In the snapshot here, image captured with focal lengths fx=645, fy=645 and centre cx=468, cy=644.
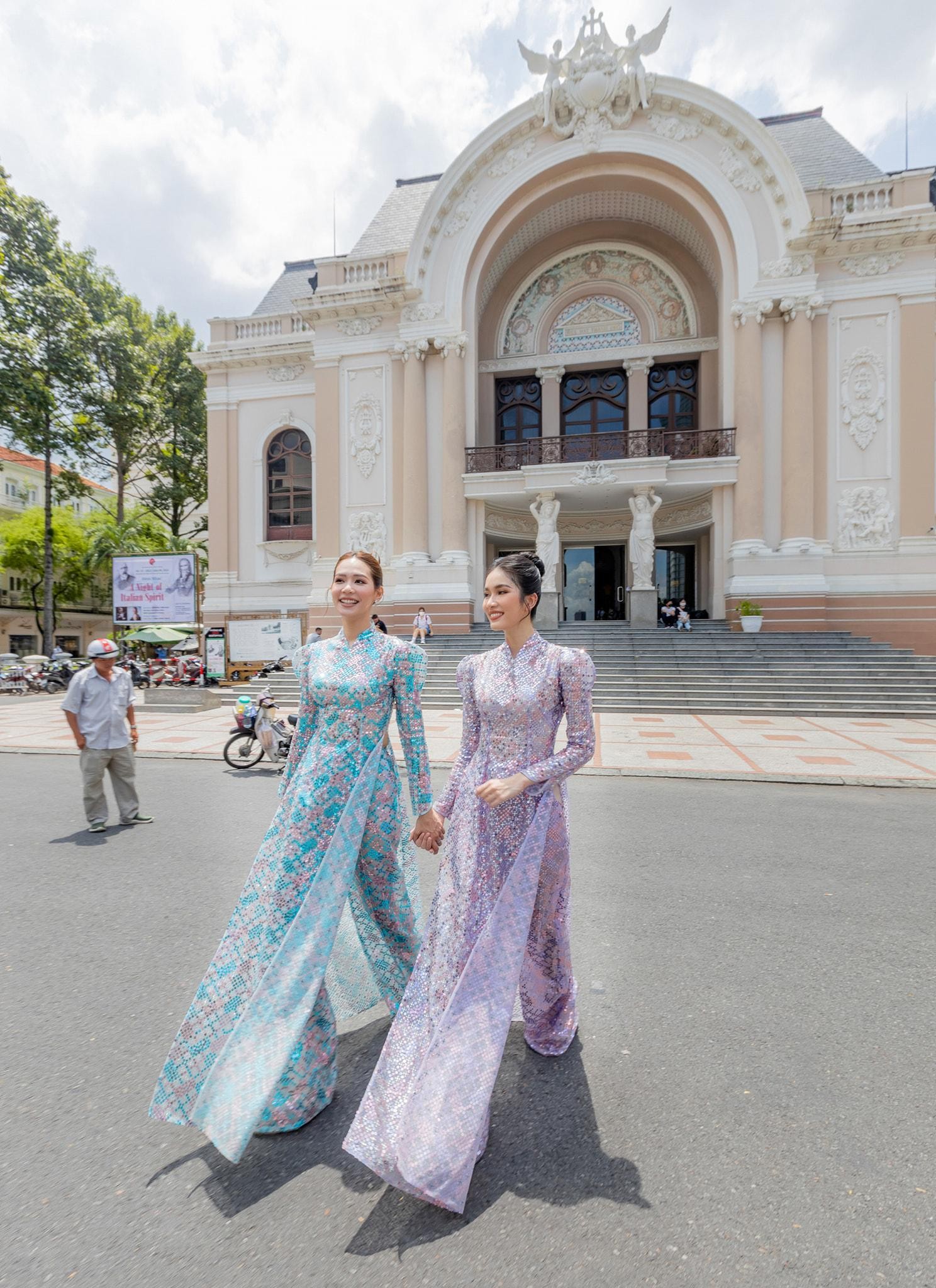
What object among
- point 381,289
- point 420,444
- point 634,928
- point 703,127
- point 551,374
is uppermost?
point 703,127

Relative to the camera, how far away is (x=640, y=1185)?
1.81 meters

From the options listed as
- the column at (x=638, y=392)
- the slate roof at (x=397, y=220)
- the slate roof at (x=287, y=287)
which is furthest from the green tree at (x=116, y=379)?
the column at (x=638, y=392)

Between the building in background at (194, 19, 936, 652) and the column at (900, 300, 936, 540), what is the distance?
57mm

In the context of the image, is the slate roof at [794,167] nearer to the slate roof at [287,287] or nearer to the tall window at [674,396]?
the slate roof at [287,287]

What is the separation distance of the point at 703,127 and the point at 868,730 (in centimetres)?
1662

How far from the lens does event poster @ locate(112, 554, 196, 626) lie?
56.4ft

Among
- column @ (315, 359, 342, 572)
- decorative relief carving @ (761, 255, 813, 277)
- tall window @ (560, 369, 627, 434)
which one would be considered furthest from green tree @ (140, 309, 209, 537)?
decorative relief carving @ (761, 255, 813, 277)

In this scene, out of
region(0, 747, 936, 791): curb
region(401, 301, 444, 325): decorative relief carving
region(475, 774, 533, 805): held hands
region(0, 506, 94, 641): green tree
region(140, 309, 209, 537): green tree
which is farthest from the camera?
region(0, 506, 94, 641): green tree

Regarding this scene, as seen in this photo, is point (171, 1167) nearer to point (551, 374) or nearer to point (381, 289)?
point (381, 289)

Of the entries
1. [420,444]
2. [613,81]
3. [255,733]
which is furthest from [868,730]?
[613,81]

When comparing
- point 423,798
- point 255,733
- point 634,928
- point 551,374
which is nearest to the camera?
point 423,798

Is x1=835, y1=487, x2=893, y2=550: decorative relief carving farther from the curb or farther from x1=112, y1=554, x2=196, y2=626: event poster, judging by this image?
x1=112, y1=554, x2=196, y2=626: event poster

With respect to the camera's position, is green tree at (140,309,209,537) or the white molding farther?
green tree at (140,309,209,537)

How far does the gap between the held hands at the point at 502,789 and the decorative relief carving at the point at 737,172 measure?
20.5m
